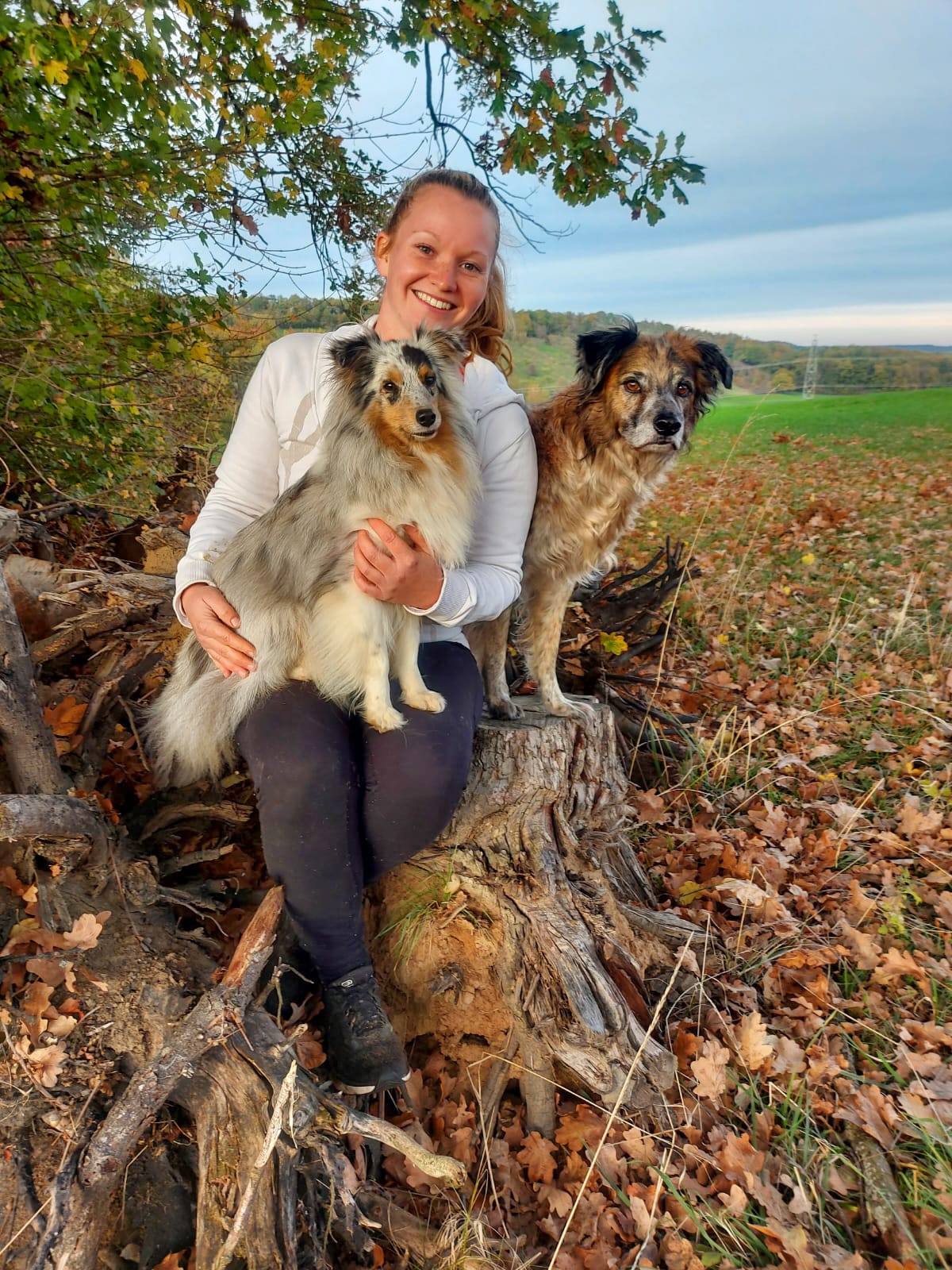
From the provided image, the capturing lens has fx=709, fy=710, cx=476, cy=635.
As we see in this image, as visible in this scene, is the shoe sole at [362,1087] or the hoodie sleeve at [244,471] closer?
the shoe sole at [362,1087]

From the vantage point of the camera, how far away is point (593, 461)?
2965 millimetres

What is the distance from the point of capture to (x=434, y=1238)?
1776 millimetres

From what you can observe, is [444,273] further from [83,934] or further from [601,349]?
[83,934]

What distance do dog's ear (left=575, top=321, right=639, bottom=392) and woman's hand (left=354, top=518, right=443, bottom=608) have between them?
53.0 inches

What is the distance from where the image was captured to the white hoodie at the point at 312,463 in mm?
2283

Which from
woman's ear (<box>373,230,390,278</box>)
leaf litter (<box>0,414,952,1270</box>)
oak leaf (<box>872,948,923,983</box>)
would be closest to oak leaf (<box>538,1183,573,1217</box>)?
leaf litter (<box>0,414,952,1270</box>)

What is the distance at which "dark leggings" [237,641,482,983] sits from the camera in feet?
6.21

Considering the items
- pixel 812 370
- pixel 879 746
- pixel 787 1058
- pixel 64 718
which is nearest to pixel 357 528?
pixel 64 718

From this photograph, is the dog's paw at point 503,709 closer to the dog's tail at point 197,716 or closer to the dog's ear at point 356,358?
the dog's tail at point 197,716

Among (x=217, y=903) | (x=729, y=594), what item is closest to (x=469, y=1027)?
(x=217, y=903)

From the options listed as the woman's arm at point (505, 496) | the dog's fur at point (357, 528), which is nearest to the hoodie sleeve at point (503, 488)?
the woman's arm at point (505, 496)

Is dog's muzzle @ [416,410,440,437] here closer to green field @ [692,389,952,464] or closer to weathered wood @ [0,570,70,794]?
weathered wood @ [0,570,70,794]

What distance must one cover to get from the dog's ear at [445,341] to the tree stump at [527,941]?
123 centimetres

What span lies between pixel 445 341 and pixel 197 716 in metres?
1.40
